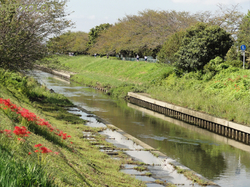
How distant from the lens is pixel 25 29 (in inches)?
694

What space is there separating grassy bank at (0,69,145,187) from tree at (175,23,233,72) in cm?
1688

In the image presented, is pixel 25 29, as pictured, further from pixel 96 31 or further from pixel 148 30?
pixel 96 31

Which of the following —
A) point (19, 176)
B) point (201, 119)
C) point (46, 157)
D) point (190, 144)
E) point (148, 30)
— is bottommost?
point (190, 144)

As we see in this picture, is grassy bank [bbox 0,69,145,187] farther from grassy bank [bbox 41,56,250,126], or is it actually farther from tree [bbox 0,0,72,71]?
grassy bank [bbox 41,56,250,126]

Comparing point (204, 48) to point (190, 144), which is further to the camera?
point (204, 48)

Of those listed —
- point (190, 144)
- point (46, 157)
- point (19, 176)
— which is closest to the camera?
point (19, 176)

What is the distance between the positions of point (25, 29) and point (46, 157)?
12733 millimetres

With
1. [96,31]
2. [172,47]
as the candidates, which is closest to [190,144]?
[172,47]

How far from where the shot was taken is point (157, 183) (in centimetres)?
923

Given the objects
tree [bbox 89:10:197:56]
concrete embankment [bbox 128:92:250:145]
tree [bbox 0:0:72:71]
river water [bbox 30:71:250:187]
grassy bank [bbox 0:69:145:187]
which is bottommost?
river water [bbox 30:71:250:187]

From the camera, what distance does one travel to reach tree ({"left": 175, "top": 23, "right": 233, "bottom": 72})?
3012 centimetres

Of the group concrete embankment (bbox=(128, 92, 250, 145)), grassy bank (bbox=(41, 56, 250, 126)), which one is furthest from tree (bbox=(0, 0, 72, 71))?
concrete embankment (bbox=(128, 92, 250, 145))

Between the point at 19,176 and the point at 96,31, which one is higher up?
the point at 96,31

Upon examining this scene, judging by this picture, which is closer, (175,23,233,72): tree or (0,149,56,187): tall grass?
(0,149,56,187): tall grass
